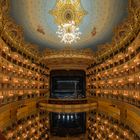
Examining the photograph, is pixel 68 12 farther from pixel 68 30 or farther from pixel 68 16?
pixel 68 30

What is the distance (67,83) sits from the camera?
141ft

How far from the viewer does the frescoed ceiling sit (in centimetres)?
2078

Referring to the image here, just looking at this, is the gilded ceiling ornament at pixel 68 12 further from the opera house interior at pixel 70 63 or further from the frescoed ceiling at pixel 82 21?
the frescoed ceiling at pixel 82 21

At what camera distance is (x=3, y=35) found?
21734 millimetres

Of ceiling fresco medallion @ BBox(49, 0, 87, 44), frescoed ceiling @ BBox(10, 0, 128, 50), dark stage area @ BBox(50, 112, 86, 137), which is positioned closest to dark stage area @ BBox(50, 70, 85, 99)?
dark stage area @ BBox(50, 112, 86, 137)

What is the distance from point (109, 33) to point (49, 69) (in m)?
16.5

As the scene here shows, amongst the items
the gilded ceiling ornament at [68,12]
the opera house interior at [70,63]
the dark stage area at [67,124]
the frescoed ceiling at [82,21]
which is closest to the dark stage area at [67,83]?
the opera house interior at [70,63]

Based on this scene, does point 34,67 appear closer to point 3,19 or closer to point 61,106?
point 61,106

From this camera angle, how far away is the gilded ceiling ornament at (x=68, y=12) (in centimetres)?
2209

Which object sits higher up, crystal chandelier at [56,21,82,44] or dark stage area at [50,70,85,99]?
crystal chandelier at [56,21,82,44]

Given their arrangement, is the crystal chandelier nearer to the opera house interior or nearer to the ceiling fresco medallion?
the ceiling fresco medallion

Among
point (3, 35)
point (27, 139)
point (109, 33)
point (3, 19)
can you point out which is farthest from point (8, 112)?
point (109, 33)

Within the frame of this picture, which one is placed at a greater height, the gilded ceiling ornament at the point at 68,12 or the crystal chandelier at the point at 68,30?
the gilded ceiling ornament at the point at 68,12

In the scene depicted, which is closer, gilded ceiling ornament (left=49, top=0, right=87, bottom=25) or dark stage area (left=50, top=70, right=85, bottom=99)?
gilded ceiling ornament (left=49, top=0, right=87, bottom=25)
